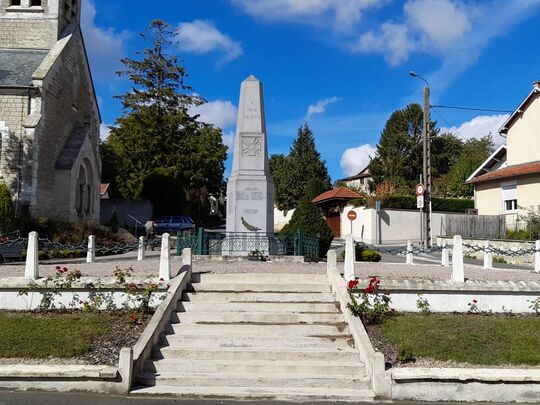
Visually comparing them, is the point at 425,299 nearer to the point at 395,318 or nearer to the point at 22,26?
the point at 395,318

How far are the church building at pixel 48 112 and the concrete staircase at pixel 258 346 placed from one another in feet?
58.6

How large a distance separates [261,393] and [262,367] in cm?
68

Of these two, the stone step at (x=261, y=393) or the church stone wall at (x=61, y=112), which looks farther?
the church stone wall at (x=61, y=112)

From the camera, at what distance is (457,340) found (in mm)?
7766

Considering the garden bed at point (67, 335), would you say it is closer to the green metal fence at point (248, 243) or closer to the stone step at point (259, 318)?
the stone step at point (259, 318)

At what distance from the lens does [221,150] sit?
5762 cm

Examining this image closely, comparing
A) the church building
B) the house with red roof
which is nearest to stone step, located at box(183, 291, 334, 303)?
the church building

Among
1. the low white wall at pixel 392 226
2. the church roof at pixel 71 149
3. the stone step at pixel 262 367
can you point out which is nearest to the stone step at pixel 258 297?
the stone step at pixel 262 367

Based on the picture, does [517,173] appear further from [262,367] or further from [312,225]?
[262,367]

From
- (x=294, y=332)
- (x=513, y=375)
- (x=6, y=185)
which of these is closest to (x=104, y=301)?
(x=294, y=332)

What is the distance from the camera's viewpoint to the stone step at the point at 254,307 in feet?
29.2

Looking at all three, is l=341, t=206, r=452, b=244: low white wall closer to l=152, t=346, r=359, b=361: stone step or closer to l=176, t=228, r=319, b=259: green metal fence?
l=176, t=228, r=319, b=259: green metal fence

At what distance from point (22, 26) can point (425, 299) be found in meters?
28.6

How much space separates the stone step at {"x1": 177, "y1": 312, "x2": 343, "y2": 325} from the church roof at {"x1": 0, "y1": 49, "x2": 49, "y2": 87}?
2054cm
